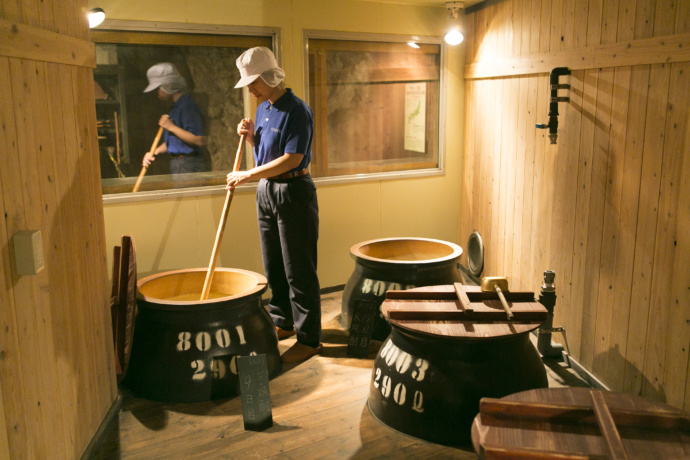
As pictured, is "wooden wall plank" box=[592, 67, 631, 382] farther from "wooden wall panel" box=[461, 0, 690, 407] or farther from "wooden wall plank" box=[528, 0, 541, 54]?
"wooden wall plank" box=[528, 0, 541, 54]

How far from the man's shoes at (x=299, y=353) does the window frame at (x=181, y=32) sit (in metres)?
1.33

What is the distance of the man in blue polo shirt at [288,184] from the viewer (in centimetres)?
358

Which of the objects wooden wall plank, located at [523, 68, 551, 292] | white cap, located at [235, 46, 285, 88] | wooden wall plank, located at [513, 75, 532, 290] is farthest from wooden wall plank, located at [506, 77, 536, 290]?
white cap, located at [235, 46, 285, 88]

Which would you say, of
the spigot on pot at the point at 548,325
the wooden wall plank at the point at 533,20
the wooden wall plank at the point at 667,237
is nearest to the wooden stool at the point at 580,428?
the wooden wall plank at the point at 667,237

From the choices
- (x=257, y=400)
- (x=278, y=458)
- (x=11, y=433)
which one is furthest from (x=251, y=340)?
(x=11, y=433)

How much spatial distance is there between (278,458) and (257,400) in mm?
371

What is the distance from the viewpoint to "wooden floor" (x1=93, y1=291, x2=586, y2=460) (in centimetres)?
275

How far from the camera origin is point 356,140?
4938 mm

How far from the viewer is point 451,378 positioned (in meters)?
2.68

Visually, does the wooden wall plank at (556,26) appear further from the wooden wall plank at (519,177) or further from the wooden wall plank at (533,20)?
the wooden wall plank at (519,177)

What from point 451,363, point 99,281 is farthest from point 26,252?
point 451,363

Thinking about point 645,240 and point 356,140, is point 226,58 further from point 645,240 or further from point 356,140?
point 645,240

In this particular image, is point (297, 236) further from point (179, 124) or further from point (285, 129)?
point (179, 124)

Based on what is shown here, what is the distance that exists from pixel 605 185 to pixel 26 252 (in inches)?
111
